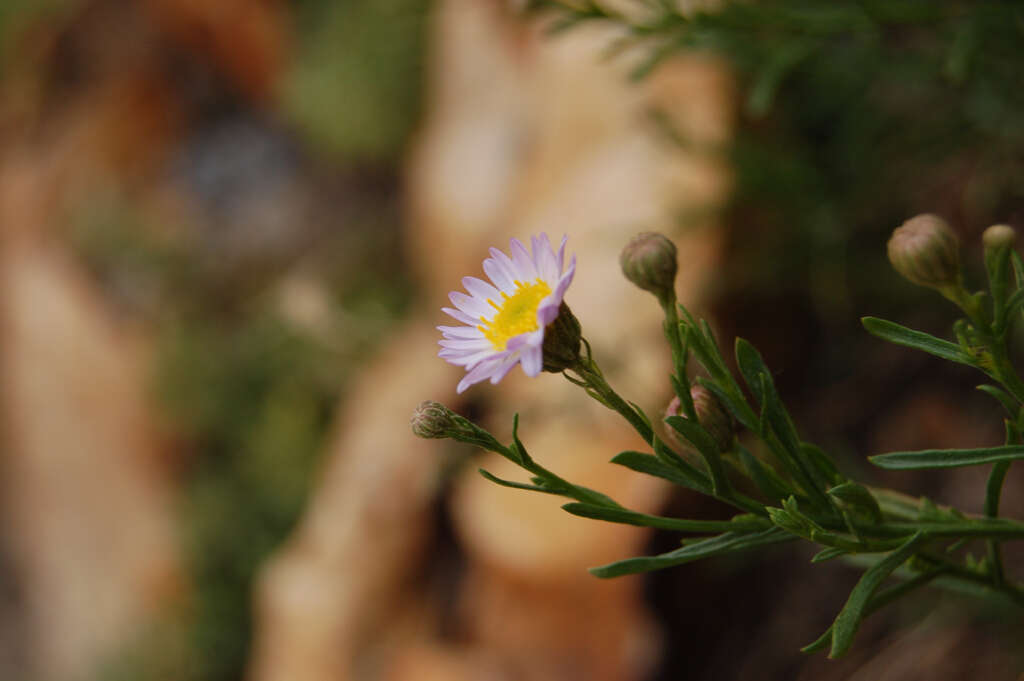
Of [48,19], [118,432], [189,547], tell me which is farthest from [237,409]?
[48,19]

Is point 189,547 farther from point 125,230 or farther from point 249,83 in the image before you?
point 249,83

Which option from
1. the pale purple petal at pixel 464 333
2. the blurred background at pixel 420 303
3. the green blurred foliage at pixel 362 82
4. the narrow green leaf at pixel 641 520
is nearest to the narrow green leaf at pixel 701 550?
the narrow green leaf at pixel 641 520

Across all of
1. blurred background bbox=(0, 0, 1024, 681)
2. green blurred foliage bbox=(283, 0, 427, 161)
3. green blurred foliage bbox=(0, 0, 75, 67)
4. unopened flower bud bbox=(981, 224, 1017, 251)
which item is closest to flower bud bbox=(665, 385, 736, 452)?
unopened flower bud bbox=(981, 224, 1017, 251)

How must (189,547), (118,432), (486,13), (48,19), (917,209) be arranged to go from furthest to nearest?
(48,19) < (118,432) < (189,547) < (486,13) < (917,209)

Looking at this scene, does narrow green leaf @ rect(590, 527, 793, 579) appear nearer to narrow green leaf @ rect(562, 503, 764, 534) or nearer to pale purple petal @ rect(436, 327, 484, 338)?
narrow green leaf @ rect(562, 503, 764, 534)

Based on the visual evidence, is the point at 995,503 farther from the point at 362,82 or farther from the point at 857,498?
the point at 362,82

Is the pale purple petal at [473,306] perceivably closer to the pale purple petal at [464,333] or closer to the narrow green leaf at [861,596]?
the pale purple petal at [464,333]

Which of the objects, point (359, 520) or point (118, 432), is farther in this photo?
point (118, 432)
